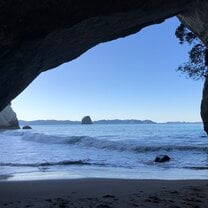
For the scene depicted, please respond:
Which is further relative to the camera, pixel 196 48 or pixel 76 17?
pixel 196 48

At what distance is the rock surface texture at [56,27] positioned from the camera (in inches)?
272

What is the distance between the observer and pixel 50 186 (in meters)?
11.8

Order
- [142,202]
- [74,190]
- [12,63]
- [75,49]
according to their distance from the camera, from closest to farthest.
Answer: [12,63], [142,202], [75,49], [74,190]

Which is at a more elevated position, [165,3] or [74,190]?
[165,3]

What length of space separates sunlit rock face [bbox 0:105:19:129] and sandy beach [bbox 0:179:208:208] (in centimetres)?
11274

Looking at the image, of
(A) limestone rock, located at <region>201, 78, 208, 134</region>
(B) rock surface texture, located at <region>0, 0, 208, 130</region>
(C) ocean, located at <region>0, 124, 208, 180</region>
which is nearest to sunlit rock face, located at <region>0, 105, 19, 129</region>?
(C) ocean, located at <region>0, 124, 208, 180</region>

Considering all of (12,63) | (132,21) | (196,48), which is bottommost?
(12,63)

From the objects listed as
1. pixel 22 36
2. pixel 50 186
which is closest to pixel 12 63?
pixel 22 36

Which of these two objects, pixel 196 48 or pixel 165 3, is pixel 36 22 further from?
pixel 196 48

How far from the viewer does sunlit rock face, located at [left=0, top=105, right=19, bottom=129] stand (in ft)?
406

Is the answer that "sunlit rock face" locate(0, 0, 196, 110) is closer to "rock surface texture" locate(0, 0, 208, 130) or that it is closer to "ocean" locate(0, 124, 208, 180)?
"rock surface texture" locate(0, 0, 208, 130)

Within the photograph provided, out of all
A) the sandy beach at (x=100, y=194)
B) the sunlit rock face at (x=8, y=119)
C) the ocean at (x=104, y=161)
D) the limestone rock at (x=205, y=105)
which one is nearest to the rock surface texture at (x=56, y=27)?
the sandy beach at (x=100, y=194)

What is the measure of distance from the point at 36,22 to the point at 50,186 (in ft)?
19.3

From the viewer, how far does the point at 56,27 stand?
757 cm
